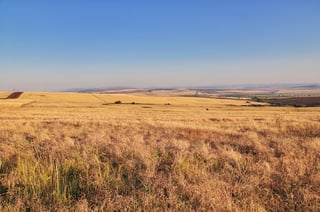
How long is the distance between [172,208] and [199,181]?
3.91 ft

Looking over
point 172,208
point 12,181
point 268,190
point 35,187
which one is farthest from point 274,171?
point 12,181

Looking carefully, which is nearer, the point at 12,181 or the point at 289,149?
the point at 12,181

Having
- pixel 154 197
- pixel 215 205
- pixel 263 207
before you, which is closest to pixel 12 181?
→ pixel 154 197

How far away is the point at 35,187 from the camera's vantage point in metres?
5.08

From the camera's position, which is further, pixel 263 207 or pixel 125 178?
pixel 125 178

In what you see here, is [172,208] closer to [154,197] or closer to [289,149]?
[154,197]

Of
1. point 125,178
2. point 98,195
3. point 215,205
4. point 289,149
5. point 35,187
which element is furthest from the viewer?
point 289,149

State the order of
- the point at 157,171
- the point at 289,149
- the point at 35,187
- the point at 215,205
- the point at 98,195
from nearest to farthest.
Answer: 1. the point at 215,205
2. the point at 98,195
3. the point at 35,187
4. the point at 157,171
5. the point at 289,149

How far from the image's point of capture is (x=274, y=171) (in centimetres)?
591

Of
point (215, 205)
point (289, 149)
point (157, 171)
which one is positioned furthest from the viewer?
point (289, 149)

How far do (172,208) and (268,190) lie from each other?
168 centimetres

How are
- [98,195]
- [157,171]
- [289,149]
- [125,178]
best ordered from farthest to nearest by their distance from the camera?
[289,149] < [157,171] < [125,178] < [98,195]

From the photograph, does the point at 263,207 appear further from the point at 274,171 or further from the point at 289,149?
the point at 289,149

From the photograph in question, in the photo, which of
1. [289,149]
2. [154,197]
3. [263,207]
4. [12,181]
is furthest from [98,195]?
[289,149]
